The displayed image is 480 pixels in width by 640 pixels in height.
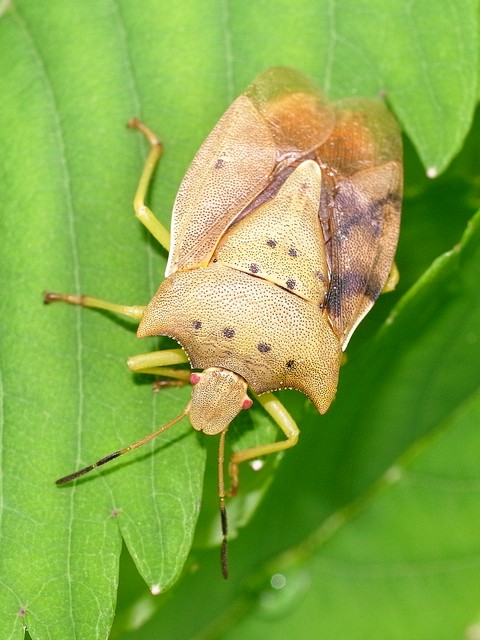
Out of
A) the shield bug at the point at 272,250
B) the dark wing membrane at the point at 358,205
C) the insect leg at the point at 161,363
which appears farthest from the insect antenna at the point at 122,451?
the dark wing membrane at the point at 358,205

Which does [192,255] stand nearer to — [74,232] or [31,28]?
[74,232]

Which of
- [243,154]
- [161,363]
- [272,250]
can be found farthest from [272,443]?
[243,154]

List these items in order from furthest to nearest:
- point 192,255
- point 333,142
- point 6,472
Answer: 1. point 333,142
2. point 192,255
3. point 6,472

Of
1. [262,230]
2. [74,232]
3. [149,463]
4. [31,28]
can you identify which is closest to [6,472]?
[149,463]

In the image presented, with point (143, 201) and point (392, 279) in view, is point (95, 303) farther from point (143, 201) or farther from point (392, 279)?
point (392, 279)

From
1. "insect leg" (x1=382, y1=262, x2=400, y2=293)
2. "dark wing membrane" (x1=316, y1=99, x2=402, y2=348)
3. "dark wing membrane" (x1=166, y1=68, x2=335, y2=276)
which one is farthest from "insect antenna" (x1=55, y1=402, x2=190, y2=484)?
"insect leg" (x1=382, y1=262, x2=400, y2=293)
